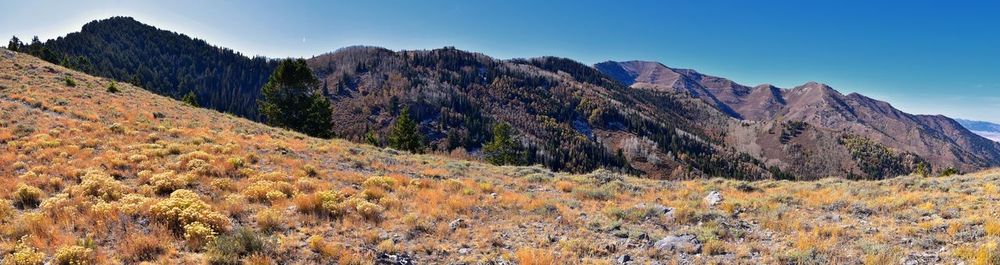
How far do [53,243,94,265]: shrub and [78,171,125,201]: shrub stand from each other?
14.1 feet

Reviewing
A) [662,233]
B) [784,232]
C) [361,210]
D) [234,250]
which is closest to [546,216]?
[662,233]

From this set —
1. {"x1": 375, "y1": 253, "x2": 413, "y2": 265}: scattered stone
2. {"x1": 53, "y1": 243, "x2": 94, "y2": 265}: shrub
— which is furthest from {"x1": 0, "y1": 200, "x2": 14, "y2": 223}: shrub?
{"x1": 375, "y1": 253, "x2": 413, "y2": 265}: scattered stone

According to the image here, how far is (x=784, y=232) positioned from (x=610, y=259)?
6.07 meters

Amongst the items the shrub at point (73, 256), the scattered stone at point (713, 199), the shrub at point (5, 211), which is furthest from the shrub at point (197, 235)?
the scattered stone at point (713, 199)

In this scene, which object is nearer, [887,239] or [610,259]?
[610,259]

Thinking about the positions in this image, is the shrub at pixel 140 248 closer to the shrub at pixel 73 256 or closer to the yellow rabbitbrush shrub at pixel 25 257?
the shrub at pixel 73 256

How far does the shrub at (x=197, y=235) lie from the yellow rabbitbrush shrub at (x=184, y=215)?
44 centimetres

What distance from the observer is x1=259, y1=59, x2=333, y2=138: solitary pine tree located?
51406mm

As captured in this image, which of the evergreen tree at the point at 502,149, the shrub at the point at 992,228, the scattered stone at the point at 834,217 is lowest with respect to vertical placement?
the evergreen tree at the point at 502,149

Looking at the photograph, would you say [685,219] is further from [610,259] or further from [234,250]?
[234,250]

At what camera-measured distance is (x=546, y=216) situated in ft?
47.0

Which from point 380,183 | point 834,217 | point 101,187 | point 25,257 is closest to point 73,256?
point 25,257

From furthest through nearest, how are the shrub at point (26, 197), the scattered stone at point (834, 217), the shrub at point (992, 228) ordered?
the scattered stone at point (834, 217), the shrub at point (26, 197), the shrub at point (992, 228)

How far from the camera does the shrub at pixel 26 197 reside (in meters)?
11.2
